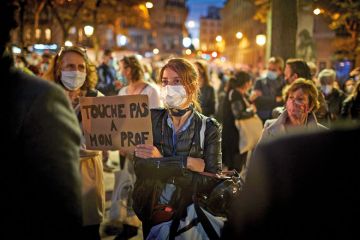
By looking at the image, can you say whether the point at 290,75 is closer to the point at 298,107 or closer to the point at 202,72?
the point at 202,72

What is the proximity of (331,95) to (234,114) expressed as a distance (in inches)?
73.1

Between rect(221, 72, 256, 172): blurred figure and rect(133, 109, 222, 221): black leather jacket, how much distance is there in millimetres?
4003

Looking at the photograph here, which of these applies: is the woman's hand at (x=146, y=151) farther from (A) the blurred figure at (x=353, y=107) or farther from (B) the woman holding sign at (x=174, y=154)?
(A) the blurred figure at (x=353, y=107)

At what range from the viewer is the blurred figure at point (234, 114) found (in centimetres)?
741

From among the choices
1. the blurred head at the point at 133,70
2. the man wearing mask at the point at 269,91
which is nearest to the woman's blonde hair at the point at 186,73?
the blurred head at the point at 133,70

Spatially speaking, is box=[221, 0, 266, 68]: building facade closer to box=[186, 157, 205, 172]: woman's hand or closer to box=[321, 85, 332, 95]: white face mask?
box=[321, 85, 332, 95]: white face mask

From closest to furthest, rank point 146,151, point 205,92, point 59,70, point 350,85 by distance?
point 146,151, point 59,70, point 205,92, point 350,85

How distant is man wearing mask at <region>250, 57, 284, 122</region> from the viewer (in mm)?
8375

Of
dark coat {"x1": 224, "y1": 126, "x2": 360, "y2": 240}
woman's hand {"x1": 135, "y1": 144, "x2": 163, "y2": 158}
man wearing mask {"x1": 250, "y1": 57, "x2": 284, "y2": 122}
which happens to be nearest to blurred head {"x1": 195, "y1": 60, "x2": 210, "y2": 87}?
man wearing mask {"x1": 250, "y1": 57, "x2": 284, "y2": 122}

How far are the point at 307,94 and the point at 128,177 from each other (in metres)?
2.46

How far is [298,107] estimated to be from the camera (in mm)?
4367

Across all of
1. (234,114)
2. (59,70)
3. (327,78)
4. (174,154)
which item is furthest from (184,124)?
(327,78)

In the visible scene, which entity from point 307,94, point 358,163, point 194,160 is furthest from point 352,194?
point 307,94

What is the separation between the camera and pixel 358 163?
1186 mm
